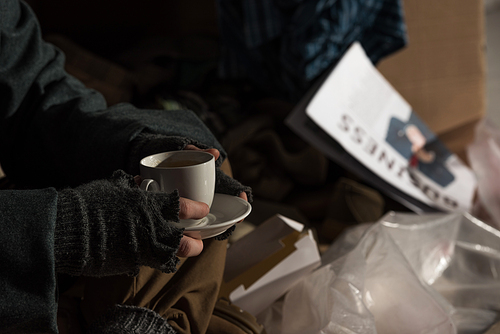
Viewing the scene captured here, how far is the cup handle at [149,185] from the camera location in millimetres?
312

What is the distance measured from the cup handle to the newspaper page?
44 centimetres

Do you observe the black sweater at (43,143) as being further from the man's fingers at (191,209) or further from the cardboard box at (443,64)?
the cardboard box at (443,64)

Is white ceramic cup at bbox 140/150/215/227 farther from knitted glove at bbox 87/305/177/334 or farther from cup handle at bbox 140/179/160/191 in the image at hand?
knitted glove at bbox 87/305/177/334

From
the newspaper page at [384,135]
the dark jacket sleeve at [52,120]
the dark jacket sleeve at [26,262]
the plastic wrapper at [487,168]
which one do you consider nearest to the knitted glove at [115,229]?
the dark jacket sleeve at [26,262]

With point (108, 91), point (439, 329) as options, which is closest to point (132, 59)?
point (108, 91)

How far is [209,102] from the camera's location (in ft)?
2.84

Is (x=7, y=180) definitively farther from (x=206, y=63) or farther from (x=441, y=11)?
(x=441, y=11)

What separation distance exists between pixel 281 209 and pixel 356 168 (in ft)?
0.54

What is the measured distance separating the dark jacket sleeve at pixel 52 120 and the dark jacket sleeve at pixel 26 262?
139 millimetres

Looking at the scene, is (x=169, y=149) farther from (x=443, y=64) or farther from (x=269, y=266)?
(x=443, y=64)

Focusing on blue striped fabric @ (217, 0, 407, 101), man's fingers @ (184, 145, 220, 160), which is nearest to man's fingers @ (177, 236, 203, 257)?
man's fingers @ (184, 145, 220, 160)

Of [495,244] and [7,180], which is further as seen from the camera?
[495,244]

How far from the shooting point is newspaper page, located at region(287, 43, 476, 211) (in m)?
0.75

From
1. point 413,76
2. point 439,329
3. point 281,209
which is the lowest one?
point 281,209
